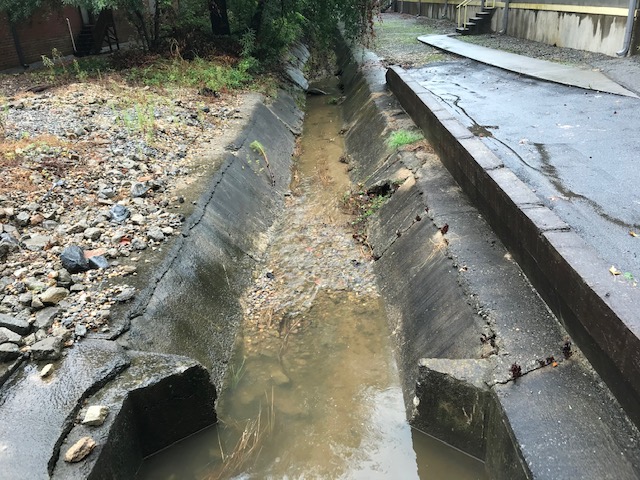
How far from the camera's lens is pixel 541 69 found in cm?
1130

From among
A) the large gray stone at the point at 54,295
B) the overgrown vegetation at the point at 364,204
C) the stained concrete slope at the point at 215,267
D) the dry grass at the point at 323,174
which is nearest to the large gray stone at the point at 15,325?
the large gray stone at the point at 54,295

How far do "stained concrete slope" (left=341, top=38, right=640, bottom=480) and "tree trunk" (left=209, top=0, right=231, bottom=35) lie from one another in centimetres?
967

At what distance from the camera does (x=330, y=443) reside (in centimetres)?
413

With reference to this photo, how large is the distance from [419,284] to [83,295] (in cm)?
325

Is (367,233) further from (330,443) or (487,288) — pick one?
(330,443)

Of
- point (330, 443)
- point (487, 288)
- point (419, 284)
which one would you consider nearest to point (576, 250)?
point (487, 288)

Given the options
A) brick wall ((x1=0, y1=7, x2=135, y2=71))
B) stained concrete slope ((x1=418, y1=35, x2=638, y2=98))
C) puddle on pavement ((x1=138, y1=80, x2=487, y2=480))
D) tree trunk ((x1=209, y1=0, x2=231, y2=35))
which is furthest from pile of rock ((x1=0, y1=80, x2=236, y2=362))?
stained concrete slope ((x1=418, y1=35, x2=638, y2=98))

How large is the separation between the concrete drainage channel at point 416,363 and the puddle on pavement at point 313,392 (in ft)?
0.52

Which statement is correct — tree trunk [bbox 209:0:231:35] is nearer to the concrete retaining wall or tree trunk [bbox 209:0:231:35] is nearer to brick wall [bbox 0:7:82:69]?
brick wall [bbox 0:7:82:69]

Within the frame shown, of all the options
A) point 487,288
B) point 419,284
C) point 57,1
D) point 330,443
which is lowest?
point 330,443

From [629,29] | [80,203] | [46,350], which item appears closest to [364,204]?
[80,203]

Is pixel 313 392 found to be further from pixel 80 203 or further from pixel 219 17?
pixel 219 17

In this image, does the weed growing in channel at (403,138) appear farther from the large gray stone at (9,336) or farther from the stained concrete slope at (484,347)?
the large gray stone at (9,336)

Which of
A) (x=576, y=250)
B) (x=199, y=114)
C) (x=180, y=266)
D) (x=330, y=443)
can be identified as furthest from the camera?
(x=199, y=114)
